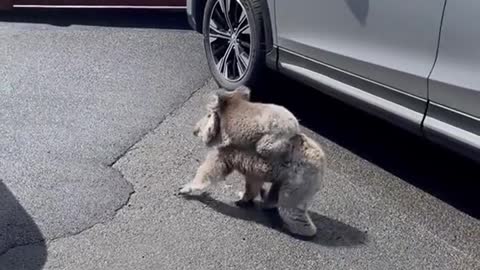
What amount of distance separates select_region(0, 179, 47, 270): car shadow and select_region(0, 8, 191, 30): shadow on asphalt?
357 cm

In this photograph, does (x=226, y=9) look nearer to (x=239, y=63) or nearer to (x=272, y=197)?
(x=239, y=63)

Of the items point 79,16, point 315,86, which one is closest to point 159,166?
point 315,86

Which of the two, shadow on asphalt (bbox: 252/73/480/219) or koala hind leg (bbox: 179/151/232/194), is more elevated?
koala hind leg (bbox: 179/151/232/194)

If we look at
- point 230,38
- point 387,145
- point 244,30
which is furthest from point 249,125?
point 230,38

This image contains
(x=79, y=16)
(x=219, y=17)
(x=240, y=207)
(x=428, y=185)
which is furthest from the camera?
(x=79, y=16)

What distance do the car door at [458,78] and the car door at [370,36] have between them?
0.21 ft

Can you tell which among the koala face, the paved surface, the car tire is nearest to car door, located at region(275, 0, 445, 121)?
the car tire

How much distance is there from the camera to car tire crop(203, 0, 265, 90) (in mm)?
5137

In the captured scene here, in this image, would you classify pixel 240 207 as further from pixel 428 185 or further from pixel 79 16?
pixel 79 16

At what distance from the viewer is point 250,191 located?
4.07m

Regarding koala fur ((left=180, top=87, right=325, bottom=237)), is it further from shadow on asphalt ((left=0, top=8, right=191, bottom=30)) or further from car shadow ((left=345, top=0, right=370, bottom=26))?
shadow on asphalt ((left=0, top=8, right=191, bottom=30))

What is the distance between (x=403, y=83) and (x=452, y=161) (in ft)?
2.65

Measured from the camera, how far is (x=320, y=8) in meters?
4.63

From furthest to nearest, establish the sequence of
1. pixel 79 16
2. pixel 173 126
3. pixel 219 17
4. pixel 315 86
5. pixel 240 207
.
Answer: pixel 79 16, pixel 219 17, pixel 173 126, pixel 315 86, pixel 240 207
